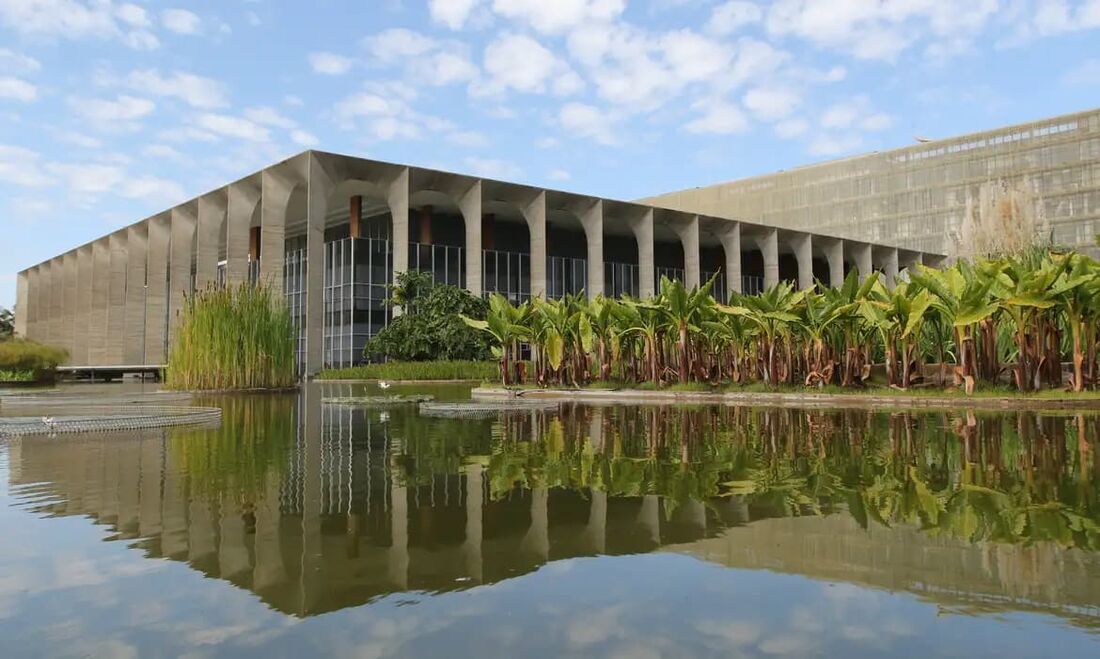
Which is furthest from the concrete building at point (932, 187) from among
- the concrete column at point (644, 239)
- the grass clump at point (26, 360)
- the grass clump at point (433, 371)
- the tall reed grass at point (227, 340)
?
the grass clump at point (26, 360)

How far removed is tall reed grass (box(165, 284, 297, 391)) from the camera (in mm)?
18891

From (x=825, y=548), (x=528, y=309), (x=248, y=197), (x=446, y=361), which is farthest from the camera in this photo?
(x=248, y=197)

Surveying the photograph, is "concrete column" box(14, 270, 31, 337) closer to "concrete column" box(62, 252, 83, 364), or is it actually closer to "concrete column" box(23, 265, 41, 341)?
"concrete column" box(23, 265, 41, 341)

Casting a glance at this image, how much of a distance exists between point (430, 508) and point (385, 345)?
29164 mm

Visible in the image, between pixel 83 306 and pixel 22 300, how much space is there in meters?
19.4

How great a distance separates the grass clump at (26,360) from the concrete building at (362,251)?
15.5ft

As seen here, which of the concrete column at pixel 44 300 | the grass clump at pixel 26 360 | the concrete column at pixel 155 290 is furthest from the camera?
the concrete column at pixel 44 300

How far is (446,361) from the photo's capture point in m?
31.6

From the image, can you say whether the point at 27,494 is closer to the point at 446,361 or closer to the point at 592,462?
the point at 592,462

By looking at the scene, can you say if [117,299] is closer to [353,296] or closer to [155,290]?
[155,290]

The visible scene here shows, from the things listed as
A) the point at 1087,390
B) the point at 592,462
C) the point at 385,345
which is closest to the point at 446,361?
the point at 385,345

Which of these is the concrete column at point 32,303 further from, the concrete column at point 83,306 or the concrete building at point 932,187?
the concrete building at point 932,187

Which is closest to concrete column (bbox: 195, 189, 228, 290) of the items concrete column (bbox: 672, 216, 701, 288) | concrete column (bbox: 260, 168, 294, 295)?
concrete column (bbox: 260, 168, 294, 295)

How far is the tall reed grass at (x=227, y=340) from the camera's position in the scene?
18891mm
